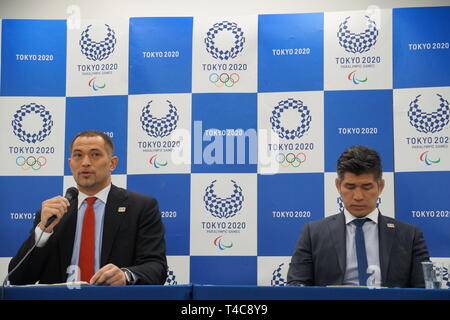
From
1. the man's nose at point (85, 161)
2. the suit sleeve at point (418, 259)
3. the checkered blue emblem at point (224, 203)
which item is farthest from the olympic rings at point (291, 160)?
the man's nose at point (85, 161)

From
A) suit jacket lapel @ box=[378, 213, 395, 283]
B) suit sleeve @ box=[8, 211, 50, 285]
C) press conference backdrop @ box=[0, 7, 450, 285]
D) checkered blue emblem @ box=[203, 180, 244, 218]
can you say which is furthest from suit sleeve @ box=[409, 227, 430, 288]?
suit sleeve @ box=[8, 211, 50, 285]

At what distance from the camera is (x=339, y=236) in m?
3.08

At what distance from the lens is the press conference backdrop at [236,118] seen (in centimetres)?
391

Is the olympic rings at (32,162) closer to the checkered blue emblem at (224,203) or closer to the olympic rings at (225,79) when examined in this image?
the checkered blue emblem at (224,203)

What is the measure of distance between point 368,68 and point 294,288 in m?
2.43

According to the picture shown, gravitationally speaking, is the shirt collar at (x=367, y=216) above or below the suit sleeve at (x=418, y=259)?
above

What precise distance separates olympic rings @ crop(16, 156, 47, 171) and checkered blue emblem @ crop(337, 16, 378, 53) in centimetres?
218

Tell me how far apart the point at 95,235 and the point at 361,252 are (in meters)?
1.36

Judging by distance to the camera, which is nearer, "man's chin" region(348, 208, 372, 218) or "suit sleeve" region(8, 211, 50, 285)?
"suit sleeve" region(8, 211, 50, 285)

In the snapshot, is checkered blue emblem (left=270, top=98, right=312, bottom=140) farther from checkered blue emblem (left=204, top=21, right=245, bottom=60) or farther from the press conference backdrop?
checkered blue emblem (left=204, top=21, right=245, bottom=60)

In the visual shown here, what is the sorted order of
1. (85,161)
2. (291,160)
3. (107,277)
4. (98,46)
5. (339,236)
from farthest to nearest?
(98,46), (291,160), (85,161), (339,236), (107,277)

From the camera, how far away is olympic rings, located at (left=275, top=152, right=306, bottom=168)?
398 cm

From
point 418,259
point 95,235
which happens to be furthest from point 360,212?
point 95,235

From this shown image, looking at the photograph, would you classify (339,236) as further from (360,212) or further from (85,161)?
(85,161)
